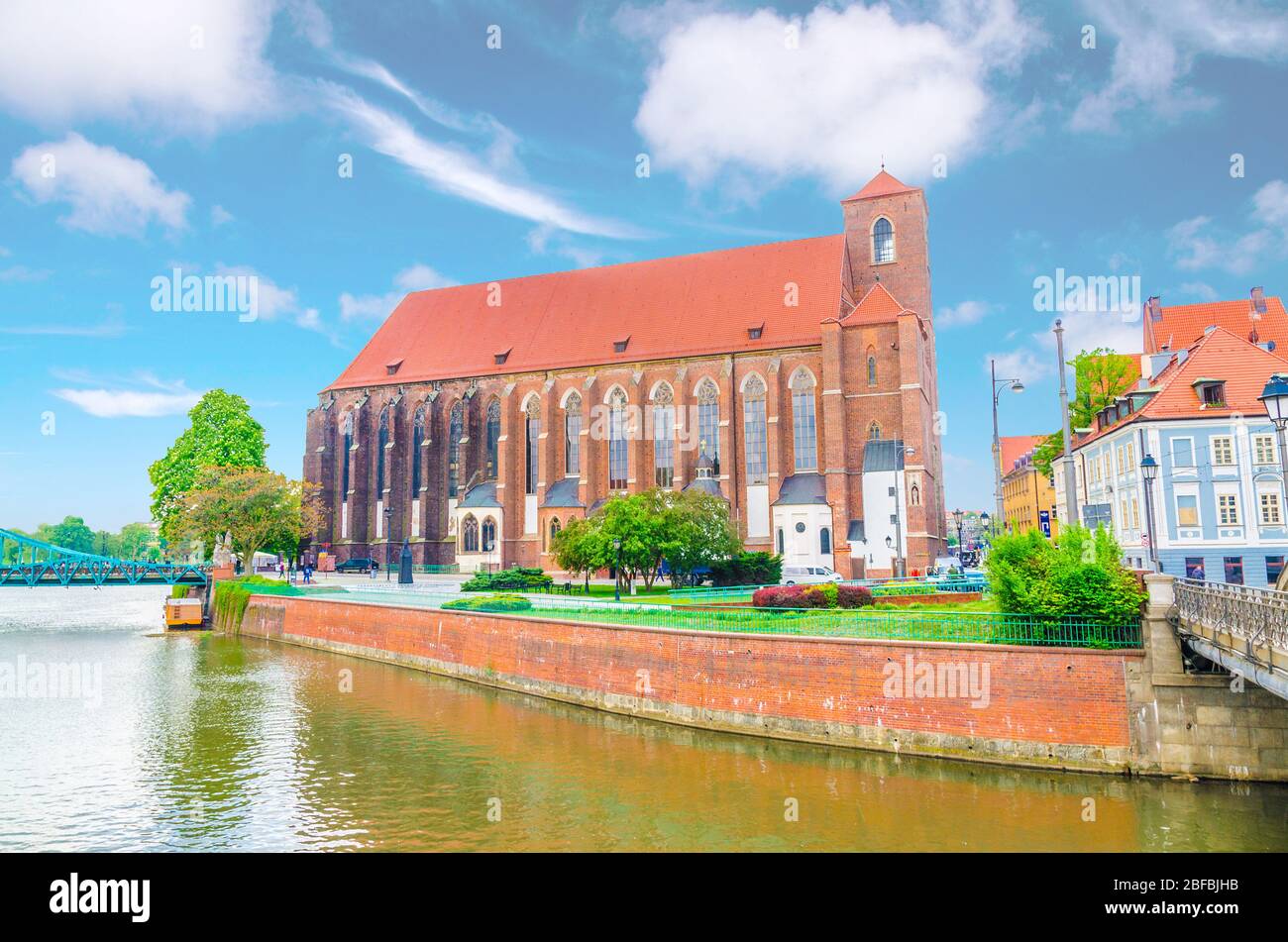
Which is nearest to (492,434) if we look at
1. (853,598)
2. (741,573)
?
(741,573)

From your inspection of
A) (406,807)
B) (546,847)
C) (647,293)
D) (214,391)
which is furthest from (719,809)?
(214,391)

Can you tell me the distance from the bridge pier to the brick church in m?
25.4

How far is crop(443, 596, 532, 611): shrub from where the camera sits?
2842 centimetres

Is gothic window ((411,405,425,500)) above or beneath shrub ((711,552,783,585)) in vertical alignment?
above

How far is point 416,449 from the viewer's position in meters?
60.3

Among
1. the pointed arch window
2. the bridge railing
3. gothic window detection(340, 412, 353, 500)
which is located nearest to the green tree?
gothic window detection(340, 412, 353, 500)

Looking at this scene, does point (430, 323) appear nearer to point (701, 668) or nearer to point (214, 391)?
point (214, 391)

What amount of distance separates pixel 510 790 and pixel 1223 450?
89.0 feet

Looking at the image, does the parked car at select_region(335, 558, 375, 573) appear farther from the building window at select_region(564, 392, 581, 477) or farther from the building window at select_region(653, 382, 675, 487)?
the building window at select_region(653, 382, 675, 487)

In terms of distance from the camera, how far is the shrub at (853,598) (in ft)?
79.4

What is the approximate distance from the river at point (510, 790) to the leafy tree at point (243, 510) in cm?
2531

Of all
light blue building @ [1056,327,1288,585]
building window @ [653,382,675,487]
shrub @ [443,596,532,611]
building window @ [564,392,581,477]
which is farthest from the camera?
building window @ [564,392,581,477]

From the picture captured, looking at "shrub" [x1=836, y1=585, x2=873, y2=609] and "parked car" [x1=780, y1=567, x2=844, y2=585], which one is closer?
"shrub" [x1=836, y1=585, x2=873, y2=609]
